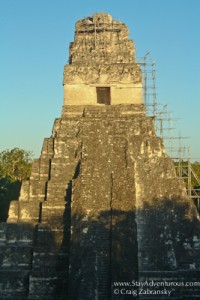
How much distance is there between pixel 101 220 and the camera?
9.48 metres

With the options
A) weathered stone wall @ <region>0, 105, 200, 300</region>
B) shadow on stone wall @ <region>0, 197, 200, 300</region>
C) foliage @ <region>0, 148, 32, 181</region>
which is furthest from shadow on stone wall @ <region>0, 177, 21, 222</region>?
shadow on stone wall @ <region>0, 197, 200, 300</region>

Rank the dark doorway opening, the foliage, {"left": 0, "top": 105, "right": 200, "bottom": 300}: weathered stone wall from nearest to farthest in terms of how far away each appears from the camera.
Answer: {"left": 0, "top": 105, "right": 200, "bottom": 300}: weathered stone wall, the dark doorway opening, the foliage

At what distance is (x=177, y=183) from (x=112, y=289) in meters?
3.58

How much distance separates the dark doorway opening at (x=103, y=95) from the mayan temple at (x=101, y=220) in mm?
1332

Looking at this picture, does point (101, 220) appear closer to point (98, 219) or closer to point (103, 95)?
point (98, 219)

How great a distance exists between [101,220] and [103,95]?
20.0 ft

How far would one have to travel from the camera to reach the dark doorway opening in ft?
44.8

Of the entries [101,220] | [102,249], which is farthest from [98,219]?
[102,249]

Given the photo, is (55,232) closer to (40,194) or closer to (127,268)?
(40,194)

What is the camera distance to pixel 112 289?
27.6 feet

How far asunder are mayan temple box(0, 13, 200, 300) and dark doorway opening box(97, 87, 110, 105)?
52.5 inches

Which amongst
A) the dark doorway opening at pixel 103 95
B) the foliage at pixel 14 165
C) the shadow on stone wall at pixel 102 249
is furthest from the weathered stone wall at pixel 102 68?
the foliage at pixel 14 165

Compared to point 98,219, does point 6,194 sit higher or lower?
higher

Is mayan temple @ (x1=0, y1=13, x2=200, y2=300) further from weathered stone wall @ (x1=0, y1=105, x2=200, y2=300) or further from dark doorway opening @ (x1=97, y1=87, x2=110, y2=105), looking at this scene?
dark doorway opening @ (x1=97, y1=87, x2=110, y2=105)
